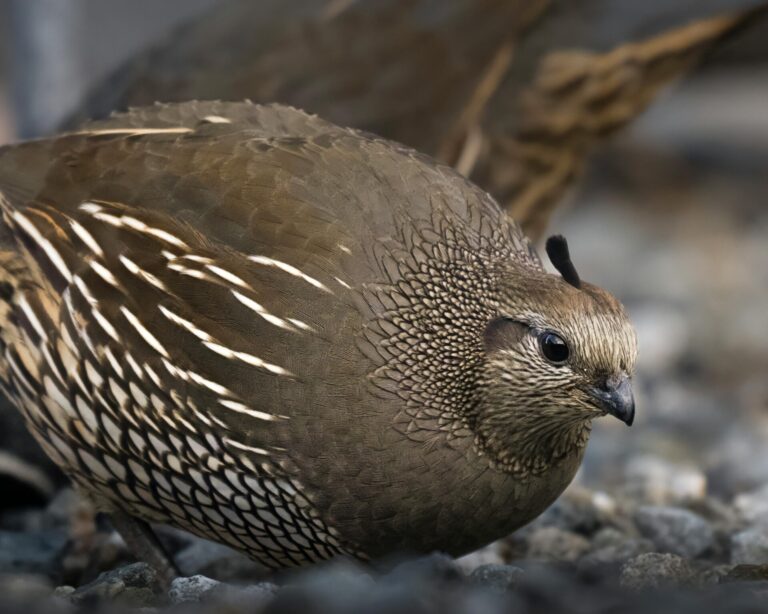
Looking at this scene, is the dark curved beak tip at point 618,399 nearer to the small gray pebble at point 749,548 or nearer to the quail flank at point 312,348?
the quail flank at point 312,348

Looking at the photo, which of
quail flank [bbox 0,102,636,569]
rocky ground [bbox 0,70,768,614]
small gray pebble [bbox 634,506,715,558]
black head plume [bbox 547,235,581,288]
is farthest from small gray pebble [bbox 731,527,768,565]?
black head plume [bbox 547,235,581,288]

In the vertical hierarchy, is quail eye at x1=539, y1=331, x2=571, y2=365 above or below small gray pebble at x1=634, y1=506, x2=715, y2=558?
above

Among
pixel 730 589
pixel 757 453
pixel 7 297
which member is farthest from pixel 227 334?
pixel 757 453

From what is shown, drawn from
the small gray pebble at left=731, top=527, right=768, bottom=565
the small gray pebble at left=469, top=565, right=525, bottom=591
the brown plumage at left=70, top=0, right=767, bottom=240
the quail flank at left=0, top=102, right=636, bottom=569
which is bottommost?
the small gray pebble at left=469, top=565, right=525, bottom=591

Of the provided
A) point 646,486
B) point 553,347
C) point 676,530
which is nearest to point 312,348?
point 553,347

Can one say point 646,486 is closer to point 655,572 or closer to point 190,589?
point 655,572

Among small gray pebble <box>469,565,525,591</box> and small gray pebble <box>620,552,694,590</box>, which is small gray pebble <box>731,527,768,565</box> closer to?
small gray pebble <box>620,552,694,590</box>

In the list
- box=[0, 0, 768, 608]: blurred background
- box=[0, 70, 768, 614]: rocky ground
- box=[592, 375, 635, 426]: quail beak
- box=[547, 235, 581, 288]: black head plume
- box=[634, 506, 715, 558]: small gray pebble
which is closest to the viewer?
box=[0, 70, 768, 614]: rocky ground

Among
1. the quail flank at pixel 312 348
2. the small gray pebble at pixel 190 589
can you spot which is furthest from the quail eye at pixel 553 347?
the small gray pebble at pixel 190 589
